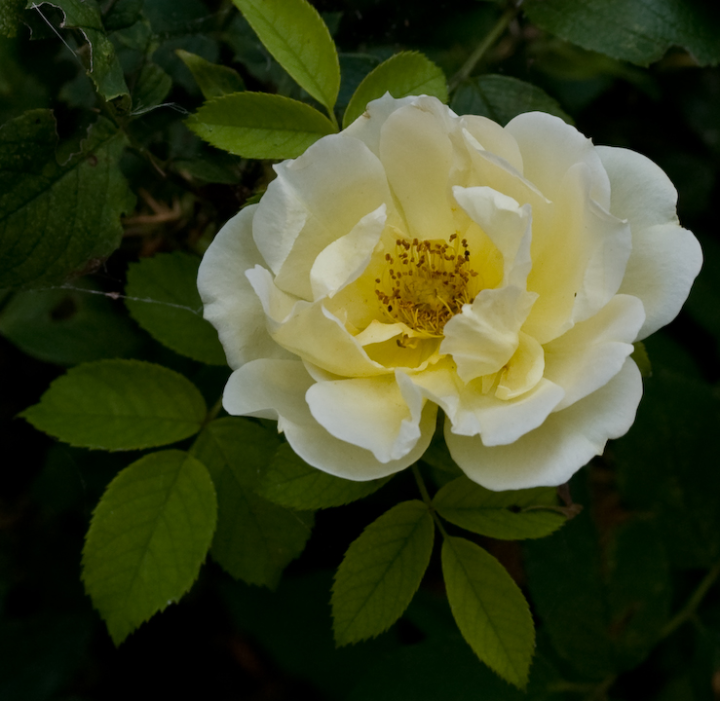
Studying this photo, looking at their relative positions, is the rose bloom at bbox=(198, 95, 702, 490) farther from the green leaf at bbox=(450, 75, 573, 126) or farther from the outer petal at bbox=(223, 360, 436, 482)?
the green leaf at bbox=(450, 75, 573, 126)

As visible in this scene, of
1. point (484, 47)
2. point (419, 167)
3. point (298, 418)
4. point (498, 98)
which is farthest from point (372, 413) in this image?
point (484, 47)

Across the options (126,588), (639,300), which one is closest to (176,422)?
(126,588)

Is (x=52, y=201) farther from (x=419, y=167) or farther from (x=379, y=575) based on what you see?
(x=379, y=575)

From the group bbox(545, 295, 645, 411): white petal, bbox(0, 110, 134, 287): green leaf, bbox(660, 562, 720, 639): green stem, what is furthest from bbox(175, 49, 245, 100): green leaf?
bbox(660, 562, 720, 639): green stem

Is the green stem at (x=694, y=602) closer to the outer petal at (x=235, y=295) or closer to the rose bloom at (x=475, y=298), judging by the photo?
the rose bloom at (x=475, y=298)

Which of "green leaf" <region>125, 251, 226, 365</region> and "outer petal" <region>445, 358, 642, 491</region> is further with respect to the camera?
"green leaf" <region>125, 251, 226, 365</region>

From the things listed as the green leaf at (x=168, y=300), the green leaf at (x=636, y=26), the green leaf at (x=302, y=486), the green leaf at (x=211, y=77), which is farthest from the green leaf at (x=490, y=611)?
the green leaf at (x=636, y=26)
